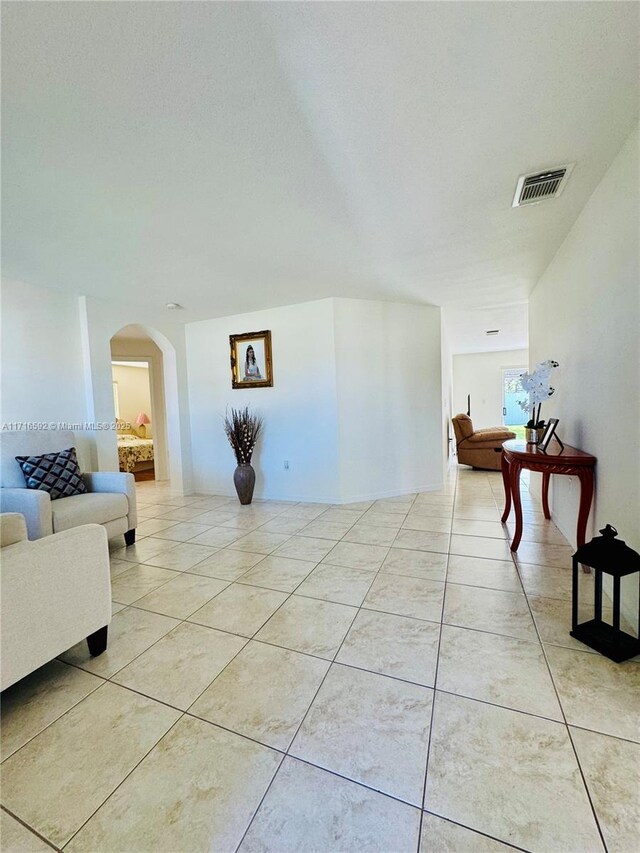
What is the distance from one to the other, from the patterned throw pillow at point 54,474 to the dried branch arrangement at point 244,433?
1.64 m

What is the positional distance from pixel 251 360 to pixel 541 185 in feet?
11.0

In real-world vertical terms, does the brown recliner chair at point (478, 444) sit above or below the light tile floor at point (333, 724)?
above

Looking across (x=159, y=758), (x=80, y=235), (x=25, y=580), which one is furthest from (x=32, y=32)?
(x=159, y=758)

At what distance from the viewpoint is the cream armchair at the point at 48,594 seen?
1.29m

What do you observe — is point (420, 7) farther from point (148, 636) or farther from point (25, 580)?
point (148, 636)

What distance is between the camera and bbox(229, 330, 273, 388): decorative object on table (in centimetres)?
438

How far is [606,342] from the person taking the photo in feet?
6.33

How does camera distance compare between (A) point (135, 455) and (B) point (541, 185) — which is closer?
(B) point (541, 185)

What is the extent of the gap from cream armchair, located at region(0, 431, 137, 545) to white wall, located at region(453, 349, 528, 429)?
8.99 m

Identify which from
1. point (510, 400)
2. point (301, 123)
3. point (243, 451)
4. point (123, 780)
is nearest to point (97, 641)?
point (123, 780)

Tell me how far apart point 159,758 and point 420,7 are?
251 centimetres

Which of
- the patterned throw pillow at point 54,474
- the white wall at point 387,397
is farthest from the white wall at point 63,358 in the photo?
the white wall at point 387,397

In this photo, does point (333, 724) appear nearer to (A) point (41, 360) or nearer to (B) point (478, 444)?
(A) point (41, 360)

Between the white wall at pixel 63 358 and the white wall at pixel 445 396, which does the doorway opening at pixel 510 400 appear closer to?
the white wall at pixel 445 396
